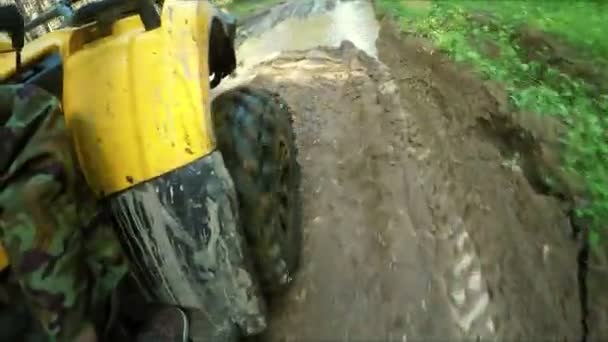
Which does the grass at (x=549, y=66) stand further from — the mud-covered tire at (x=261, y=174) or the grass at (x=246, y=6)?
the grass at (x=246, y=6)

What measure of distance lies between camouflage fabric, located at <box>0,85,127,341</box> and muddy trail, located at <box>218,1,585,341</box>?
729 millimetres

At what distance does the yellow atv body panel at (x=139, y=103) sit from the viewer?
1.51 meters

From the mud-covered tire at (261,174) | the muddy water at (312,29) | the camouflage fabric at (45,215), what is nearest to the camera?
the camouflage fabric at (45,215)

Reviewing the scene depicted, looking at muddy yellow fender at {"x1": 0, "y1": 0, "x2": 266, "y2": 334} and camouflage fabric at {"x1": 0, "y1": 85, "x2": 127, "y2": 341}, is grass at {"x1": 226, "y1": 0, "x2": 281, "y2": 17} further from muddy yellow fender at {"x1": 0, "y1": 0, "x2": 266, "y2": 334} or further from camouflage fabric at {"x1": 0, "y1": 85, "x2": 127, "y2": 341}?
camouflage fabric at {"x1": 0, "y1": 85, "x2": 127, "y2": 341}

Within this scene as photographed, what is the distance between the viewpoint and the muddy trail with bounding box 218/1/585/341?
1.92 metres

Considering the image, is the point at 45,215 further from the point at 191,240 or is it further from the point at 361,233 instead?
the point at 361,233

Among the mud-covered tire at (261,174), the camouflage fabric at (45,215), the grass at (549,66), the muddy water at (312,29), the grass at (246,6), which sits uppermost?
the camouflage fabric at (45,215)

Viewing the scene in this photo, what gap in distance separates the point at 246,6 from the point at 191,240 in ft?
20.3

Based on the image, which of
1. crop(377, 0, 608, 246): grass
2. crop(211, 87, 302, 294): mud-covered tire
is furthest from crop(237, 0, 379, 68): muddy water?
crop(211, 87, 302, 294): mud-covered tire

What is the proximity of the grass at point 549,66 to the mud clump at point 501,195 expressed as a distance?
0.08 metres

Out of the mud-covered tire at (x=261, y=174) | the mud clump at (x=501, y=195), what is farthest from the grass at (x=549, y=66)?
the mud-covered tire at (x=261, y=174)

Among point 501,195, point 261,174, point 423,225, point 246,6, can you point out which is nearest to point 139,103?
point 261,174

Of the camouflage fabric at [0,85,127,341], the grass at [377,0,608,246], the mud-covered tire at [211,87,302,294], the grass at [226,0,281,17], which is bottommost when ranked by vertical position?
the grass at [226,0,281,17]

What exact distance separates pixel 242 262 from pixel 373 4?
16.6ft
